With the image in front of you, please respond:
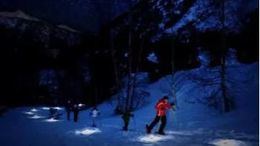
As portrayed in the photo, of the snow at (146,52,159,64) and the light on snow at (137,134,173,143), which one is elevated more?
the snow at (146,52,159,64)

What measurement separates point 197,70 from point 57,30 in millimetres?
13329

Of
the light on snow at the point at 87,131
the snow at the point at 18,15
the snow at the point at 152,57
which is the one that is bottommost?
the light on snow at the point at 87,131

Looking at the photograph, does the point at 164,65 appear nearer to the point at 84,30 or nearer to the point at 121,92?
the point at 121,92

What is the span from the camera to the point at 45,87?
3500 centimetres

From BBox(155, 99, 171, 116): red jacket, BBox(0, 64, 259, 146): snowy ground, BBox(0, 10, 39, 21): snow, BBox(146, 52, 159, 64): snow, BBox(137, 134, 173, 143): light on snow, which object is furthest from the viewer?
BBox(0, 10, 39, 21): snow

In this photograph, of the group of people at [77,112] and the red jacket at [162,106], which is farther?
the group of people at [77,112]

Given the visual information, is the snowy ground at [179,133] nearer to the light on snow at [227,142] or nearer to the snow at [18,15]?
the light on snow at [227,142]

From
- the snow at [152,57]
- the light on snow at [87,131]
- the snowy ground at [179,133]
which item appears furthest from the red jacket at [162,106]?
the snow at [152,57]

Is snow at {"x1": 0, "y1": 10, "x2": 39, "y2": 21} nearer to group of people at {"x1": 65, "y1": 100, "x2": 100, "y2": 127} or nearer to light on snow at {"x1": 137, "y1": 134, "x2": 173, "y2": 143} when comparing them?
group of people at {"x1": 65, "y1": 100, "x2": 100, "y2": 127}

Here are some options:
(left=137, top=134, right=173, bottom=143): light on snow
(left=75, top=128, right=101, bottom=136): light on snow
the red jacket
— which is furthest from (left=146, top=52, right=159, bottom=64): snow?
(left=137, top=134, right=173, bottom=143): light on snow

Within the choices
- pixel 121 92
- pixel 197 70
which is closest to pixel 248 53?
pixel 197 70

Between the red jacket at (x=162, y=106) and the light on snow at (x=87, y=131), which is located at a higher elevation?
the red jacket at (x=162, y=106)

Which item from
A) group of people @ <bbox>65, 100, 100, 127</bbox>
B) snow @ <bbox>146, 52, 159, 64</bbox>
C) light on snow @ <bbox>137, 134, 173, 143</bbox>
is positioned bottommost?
light on snow @ <bbox>137, 134, 173, 143</bbox>

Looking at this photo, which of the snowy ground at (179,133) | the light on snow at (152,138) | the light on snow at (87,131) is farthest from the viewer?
the light on snow at (87,131)
